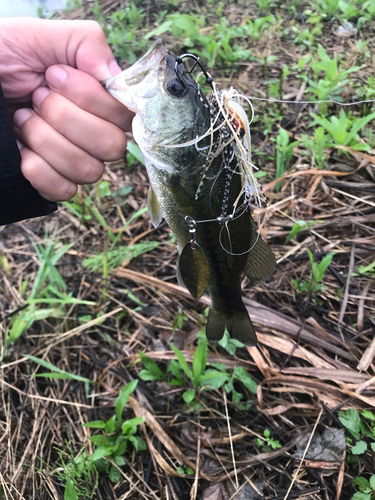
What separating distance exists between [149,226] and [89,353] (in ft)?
4.32

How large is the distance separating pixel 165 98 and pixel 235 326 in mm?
1349

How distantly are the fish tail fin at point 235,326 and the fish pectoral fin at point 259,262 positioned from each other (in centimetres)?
23

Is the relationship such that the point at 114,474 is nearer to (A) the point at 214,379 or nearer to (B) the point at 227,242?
(A) the point at 214,379

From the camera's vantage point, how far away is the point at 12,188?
6.03 feet

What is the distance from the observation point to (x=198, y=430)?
2281 millimetres

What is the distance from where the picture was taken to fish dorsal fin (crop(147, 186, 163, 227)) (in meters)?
2.01

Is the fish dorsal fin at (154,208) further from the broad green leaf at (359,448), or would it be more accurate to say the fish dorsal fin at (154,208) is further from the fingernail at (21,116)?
the broad green leaf at (359,448)

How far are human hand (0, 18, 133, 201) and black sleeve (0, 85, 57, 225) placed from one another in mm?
60

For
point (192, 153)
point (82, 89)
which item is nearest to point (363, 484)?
point (192, 153)

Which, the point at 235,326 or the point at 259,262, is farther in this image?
the point at 235,326

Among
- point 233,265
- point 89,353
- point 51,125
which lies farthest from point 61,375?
point 51,125

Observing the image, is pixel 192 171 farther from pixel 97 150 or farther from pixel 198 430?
pixel 198 430

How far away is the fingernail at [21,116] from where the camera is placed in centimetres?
181

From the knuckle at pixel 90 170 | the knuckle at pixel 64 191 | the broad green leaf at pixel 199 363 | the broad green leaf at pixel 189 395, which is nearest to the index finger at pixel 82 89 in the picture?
the knuckle at pixel 90 170
